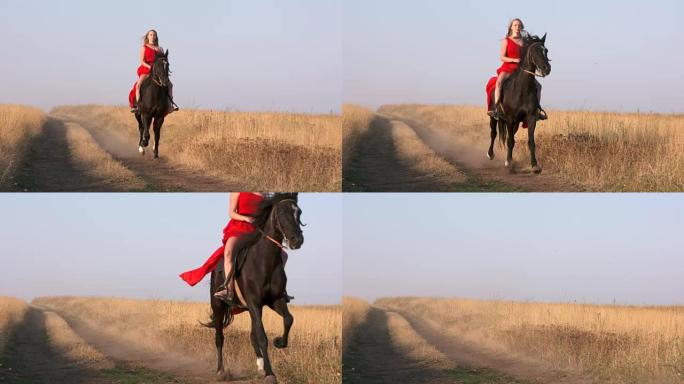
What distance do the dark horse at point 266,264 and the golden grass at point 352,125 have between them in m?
8.17

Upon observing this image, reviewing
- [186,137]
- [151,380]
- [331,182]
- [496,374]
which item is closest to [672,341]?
[496,374]

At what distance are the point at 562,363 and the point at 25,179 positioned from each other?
34.4 feet

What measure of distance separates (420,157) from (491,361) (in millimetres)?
5454

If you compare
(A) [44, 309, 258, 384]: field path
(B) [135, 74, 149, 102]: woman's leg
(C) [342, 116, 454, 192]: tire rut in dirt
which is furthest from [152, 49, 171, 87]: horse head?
(A) [44, 309, 258, 384]: field path

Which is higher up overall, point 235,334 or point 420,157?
point 420,157

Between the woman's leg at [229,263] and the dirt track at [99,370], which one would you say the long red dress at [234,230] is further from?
the dirt track at [99,370]

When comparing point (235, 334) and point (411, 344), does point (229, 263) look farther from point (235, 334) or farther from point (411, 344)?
point (411, 344)

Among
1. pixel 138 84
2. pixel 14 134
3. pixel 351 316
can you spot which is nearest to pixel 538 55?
pixel 351 316

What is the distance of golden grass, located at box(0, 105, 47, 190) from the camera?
67.1 ft

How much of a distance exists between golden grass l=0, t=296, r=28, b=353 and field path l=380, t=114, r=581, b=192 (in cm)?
921

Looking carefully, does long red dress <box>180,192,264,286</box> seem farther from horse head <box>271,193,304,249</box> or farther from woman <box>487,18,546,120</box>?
woman <box>487,18,546,120</box>

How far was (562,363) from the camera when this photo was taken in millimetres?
17109

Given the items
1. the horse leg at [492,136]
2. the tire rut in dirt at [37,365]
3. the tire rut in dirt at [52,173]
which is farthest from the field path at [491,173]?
the tire rut in dirt at [37,365]

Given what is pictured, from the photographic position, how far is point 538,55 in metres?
18.0
